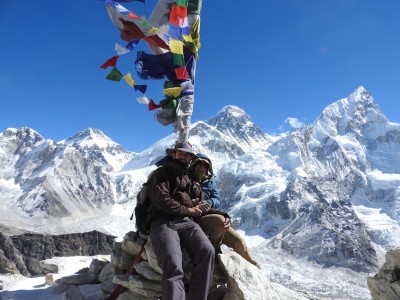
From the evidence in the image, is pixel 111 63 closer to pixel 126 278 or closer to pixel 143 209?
pixel 143 209

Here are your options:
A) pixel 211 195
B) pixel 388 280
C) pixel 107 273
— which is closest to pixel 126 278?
pixel 107 273

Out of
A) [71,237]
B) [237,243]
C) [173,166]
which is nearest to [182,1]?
[173,166]

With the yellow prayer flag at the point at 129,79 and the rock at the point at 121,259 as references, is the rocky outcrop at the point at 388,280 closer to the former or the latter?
the rock at the point at 121,259

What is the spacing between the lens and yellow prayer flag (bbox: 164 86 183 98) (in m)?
12.5

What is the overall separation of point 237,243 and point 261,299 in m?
1.37

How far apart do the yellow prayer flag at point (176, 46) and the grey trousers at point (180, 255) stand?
5333 mm

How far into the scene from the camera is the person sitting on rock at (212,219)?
920cm

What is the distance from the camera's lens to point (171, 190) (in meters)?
9.02

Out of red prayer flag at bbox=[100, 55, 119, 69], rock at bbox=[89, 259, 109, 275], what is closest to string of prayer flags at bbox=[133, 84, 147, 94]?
red prayer flag at bbox=[100, 55, 119, 69]

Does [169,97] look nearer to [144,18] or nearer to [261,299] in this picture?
[144,18]

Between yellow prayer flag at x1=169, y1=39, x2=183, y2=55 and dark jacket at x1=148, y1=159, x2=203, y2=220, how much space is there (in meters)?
4.19

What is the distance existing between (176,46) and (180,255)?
20.5 ft

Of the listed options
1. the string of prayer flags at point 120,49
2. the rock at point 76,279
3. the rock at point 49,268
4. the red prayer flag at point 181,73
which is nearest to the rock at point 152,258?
the rock at point 76,279

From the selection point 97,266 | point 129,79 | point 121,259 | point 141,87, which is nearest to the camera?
point 121,259
